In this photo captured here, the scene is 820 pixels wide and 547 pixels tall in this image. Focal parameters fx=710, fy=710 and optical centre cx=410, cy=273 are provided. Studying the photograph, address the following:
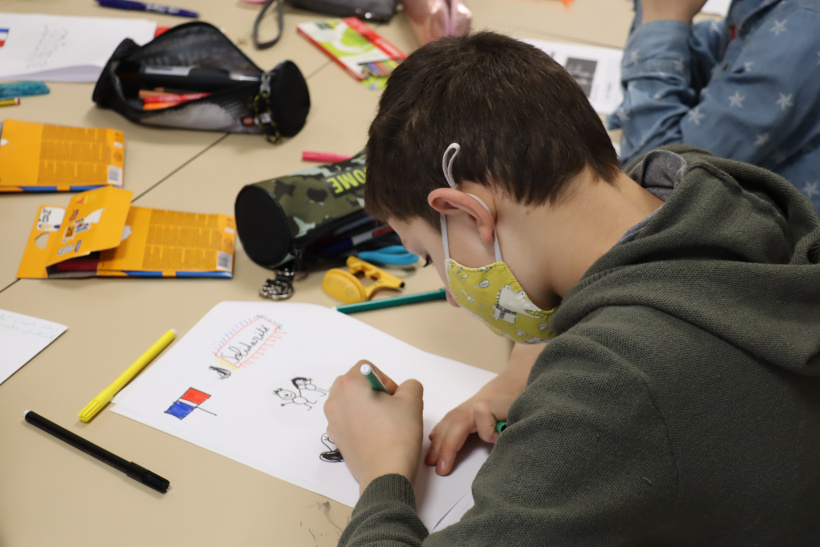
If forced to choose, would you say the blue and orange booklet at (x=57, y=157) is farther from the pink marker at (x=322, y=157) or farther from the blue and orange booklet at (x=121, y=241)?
the pink marker at (x=322, y=157)

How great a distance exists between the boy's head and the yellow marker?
0.35m

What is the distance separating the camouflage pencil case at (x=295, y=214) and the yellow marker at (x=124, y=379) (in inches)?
7.2

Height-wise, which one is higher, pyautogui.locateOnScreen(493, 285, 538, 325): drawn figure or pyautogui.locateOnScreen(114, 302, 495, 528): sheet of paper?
pyautogui.locateOnScreen(493, 285, 538, 325): drawn figure

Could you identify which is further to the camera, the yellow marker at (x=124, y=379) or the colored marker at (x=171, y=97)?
the colored marker at (x=171, y=97)

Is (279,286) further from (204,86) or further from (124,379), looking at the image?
(204,86)

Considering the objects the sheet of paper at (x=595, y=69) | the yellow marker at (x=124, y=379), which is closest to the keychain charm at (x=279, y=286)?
the yellow marker at (x=124, y=379)

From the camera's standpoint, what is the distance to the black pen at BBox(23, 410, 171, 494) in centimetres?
71

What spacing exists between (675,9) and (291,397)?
1010 mm

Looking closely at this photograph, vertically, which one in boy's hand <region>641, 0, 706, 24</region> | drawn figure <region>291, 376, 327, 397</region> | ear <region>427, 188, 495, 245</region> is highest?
boy's hand <region>641, 0, 706, 24</region>

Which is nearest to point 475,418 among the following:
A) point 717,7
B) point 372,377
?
point 372,377

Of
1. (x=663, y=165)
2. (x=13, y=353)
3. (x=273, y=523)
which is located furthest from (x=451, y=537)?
(x=13, y=353)

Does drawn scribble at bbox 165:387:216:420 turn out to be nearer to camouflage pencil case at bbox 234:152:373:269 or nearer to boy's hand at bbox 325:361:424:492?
boy's hand at bbox 325:361:424:492

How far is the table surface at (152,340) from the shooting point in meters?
0.69

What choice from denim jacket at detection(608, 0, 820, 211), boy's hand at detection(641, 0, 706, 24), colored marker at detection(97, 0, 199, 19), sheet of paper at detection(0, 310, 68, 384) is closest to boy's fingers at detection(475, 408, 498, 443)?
sheet of paper at detection(0, 310, 68, 384)
